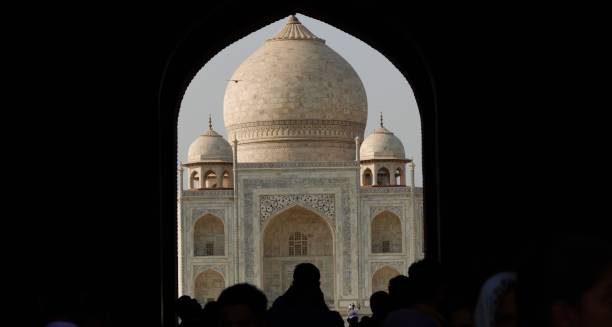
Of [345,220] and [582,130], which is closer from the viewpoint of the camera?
[582,130]

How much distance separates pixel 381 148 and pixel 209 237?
5.32 m

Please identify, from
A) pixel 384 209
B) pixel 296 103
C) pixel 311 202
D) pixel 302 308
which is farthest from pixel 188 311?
pixel 296 103

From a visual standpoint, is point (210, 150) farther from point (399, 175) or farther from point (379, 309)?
point (379, 309)

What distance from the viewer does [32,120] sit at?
630 centimetres

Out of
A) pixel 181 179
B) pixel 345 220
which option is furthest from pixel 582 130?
pixel 181 179

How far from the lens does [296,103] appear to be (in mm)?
31078

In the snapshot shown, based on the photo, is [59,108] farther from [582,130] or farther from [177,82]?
[582,130]

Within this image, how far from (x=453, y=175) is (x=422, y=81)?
1.61m

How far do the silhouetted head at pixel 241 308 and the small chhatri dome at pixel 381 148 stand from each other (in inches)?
1114

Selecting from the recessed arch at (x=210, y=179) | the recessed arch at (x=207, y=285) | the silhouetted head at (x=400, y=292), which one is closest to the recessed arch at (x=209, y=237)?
the recessed arch at (x=207, y=285)

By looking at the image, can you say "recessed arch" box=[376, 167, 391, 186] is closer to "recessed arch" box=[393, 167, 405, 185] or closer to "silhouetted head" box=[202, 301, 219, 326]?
"recessed arch" box=[393, 167, 405, 185]

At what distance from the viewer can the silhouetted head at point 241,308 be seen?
2.69 m

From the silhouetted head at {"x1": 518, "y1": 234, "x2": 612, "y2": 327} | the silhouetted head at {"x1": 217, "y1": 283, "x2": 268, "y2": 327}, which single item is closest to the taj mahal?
the silhouetted head at {"x1": 217, "y1": 283, "x2": 268, "y2": 327}

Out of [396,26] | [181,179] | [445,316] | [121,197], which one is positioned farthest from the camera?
[181,179]
